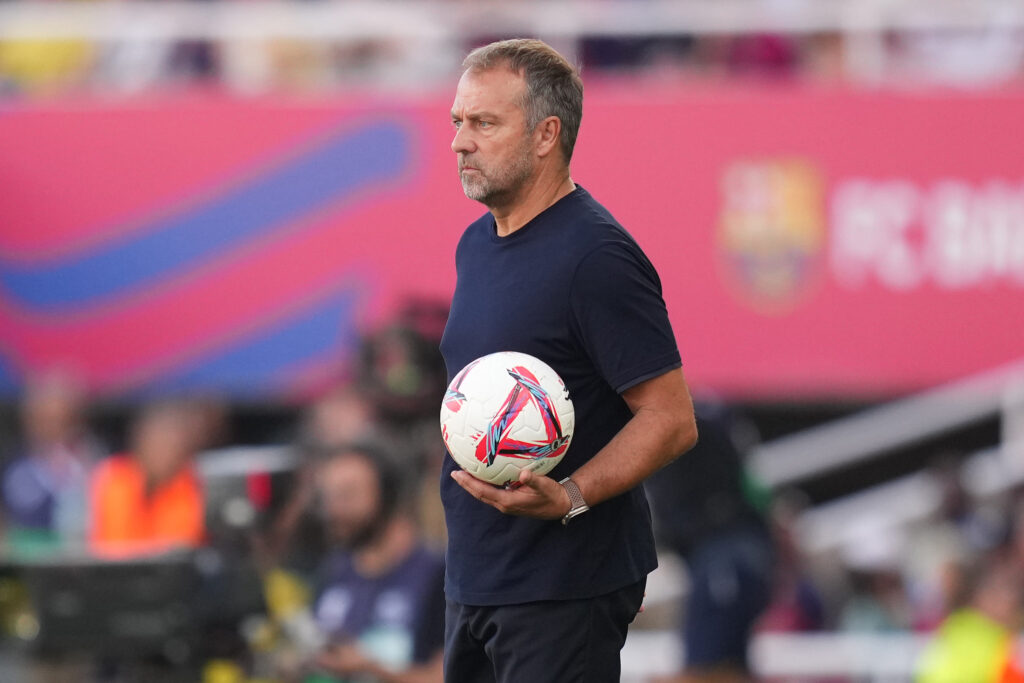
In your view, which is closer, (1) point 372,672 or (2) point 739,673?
(1) point 372,672

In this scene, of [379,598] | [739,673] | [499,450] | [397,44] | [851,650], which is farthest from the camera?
[397,44]

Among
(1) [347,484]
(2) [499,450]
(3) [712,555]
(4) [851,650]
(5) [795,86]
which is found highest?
(5) [795,86]

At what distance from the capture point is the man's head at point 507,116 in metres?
3.54

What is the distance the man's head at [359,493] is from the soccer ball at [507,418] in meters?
2.66

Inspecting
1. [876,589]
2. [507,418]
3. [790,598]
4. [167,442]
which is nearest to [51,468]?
[167,442]

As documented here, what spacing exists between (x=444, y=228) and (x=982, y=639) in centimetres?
385

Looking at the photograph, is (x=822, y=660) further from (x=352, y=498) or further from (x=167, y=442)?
(x=167, y=442)

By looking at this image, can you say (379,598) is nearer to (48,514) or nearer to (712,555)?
(712,555)

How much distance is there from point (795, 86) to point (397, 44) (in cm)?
257

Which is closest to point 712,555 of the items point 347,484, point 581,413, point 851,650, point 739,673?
point 739,673

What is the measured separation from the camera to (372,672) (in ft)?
18.6

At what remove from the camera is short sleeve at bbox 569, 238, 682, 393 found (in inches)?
136

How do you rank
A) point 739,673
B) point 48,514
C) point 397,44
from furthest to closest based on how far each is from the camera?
point 397,44 < point 48,514 < point 739,673

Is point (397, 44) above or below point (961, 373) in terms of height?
above
